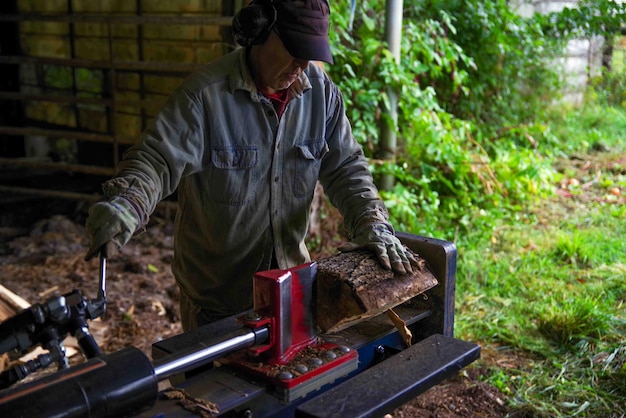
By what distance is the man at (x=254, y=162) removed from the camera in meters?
2.04

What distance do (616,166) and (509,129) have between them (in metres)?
1.33

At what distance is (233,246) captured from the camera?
2330 mm

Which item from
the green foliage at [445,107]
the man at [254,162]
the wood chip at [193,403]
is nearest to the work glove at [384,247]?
the man at [254,162]

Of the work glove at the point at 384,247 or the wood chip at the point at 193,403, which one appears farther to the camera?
the work glove at the point at 384,247

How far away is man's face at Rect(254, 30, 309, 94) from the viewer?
6.89 ft

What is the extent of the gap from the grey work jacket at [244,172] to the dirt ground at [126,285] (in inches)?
48.3

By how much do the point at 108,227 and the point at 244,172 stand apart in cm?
70

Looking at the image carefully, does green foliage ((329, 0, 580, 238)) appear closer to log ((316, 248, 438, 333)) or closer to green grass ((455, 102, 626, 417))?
green grass ((455, 102, 626, 417))

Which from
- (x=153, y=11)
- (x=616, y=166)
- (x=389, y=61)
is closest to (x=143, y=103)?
(x=153, y=11)

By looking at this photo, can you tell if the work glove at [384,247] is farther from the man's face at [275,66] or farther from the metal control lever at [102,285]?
the metal control lever at [102,285]

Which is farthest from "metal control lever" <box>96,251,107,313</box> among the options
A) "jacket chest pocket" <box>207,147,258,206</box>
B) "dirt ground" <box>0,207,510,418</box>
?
"dirt ground" <box>0,207,510,418</box>

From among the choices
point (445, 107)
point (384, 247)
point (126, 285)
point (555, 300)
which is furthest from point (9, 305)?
point (445, 107)

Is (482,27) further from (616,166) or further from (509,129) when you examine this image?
(616,166)

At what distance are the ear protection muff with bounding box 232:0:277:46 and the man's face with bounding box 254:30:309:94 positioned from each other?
1.1 inches
